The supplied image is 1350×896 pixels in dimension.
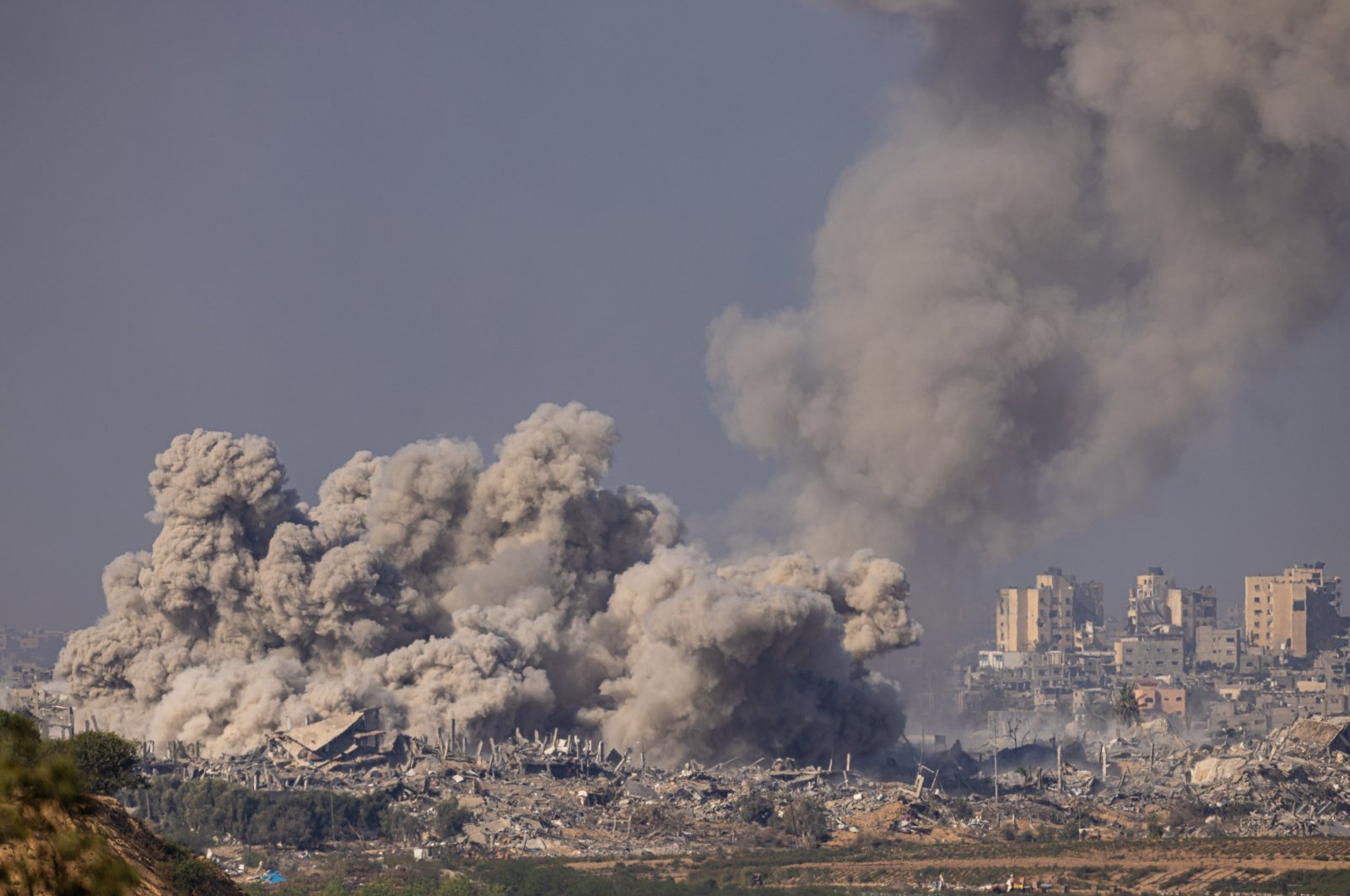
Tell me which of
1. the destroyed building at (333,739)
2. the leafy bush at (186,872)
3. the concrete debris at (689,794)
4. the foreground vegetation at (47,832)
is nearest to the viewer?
the foreground vegetation at (47,832)

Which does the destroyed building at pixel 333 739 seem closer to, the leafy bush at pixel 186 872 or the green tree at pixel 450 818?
the green tree at pixel 450 818

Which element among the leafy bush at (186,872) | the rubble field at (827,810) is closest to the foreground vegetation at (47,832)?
the leafy bush at (186,872)

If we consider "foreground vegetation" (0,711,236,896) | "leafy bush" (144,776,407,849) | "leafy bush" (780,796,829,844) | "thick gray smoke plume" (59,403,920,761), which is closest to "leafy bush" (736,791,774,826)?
"leafy bush" (780,796,829,844)

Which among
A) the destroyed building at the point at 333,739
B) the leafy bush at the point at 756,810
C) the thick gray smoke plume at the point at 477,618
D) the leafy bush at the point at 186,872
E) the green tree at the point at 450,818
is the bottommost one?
the leafy bush at the point at 186,872

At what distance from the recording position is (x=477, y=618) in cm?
8606

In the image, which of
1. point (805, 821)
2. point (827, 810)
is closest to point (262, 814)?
point (805, 821)

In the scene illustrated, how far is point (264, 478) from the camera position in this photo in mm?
89312

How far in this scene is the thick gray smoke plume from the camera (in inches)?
3332

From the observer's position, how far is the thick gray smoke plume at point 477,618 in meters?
84.6

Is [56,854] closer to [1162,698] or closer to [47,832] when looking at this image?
[47,832]

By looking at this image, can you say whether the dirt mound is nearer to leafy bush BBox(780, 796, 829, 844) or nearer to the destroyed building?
leafy bush BBox(780, 796, 829, 844)

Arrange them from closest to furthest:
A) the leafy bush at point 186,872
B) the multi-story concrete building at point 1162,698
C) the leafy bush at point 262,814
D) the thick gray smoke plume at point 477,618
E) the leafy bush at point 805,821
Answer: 1. the leafy bush at point 186,872
2. the leafy bush at point 262,814
3. the leafy bush at point 805,821
4. the thick gray smoke plume at point 477,618
5. the multi-story concrete building at point 1162,698

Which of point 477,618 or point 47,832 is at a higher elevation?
point 477,618

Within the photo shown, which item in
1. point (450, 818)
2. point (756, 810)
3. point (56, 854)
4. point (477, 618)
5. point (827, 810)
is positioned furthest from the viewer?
point (477, 618)
